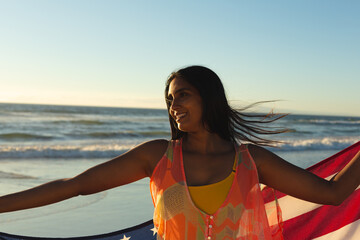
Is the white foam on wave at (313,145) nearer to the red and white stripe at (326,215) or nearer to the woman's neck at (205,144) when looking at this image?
the red and white stripe at (326,215)

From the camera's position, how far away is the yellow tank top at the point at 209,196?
1969mm

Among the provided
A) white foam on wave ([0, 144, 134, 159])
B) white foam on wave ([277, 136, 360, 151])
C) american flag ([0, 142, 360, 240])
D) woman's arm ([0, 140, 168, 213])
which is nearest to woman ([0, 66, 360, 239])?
Result: woman's arm ([0, 140, 168, 213])

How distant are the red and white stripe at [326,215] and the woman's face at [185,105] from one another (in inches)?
39.4

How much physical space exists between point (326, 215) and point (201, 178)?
1044mm

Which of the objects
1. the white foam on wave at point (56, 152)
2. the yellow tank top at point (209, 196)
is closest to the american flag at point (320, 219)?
the yellow tank top at point (209, 196)

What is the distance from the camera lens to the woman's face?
2090 mm

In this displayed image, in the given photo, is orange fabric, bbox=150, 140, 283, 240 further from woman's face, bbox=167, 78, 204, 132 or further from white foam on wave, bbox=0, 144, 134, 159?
white foam on wave, bbox=0, 144, 134, 159

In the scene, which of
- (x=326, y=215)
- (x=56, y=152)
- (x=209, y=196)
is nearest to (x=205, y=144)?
(x=209, y=196)

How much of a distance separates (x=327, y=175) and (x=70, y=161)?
29.9 ft

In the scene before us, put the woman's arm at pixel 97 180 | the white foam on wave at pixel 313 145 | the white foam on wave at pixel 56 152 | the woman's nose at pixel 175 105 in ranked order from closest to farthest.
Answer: the woman's arm at pixel 97 180 → the woman's nose at pixel 175 105 → the white foam on wave at pixel 56 152 → the white foam on wave at pixel 313 145

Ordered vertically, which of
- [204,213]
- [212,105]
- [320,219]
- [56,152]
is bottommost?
[320,219]

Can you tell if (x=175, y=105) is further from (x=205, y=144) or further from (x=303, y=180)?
(x=303, y=180)

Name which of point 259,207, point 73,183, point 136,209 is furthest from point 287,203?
point 136,209

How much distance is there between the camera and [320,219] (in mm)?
2695
